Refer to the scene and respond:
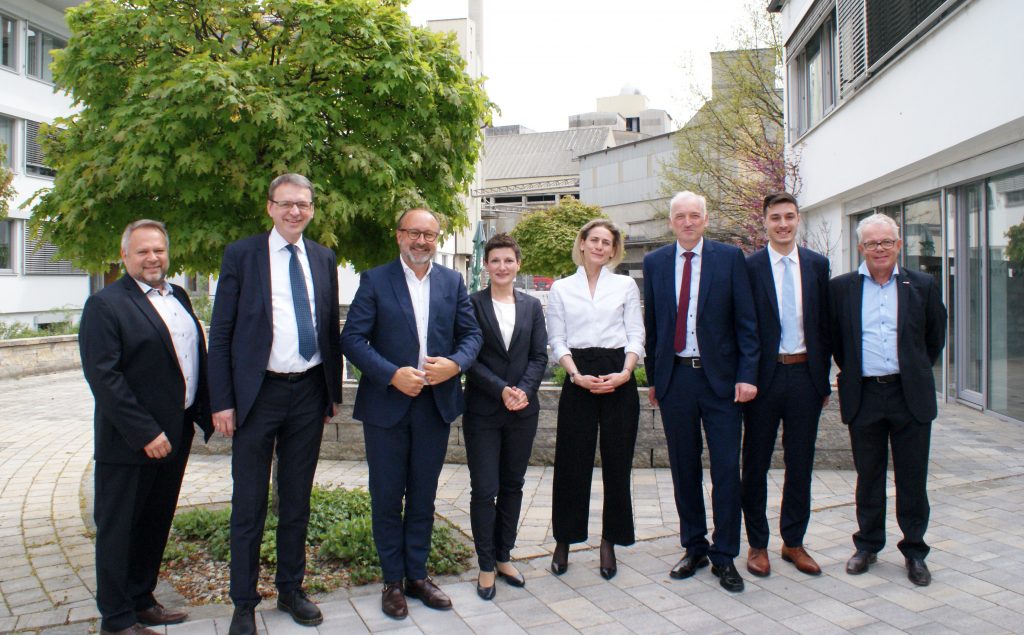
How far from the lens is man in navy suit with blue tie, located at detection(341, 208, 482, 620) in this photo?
13.6 feet

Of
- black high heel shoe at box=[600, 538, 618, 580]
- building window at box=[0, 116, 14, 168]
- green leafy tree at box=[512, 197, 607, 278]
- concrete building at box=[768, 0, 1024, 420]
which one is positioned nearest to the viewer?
black high heel shoe at box=[600, 538, 618, 580]

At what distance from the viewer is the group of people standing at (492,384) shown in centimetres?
383

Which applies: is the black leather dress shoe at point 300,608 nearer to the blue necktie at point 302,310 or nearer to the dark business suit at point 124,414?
the dark business suit at point 124,414

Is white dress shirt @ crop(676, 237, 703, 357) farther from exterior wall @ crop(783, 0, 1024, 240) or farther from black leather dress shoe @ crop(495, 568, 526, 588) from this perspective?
exterior wall @ crop(783, 0, 1024, 240)

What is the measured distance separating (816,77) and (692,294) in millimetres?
13120

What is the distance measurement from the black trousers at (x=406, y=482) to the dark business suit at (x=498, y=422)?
9.5 inches

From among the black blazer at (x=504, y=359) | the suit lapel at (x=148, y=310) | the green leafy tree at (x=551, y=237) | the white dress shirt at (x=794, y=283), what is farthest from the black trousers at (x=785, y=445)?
the green leafy tree at (x=551, y=237)

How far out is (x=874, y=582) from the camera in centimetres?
449

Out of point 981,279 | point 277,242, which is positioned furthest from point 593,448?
point 981,279

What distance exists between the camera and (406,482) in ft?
14.1

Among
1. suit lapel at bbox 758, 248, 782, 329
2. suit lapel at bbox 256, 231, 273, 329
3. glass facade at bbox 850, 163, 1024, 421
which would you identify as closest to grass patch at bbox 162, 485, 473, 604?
suit lapel at bbox 256, 231, 273, 329

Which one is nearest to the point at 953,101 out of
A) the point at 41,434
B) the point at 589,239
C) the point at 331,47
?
the point at 589,239

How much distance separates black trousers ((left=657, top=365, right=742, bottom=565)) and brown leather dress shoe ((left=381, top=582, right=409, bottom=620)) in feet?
5.58

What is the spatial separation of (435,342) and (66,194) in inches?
100
